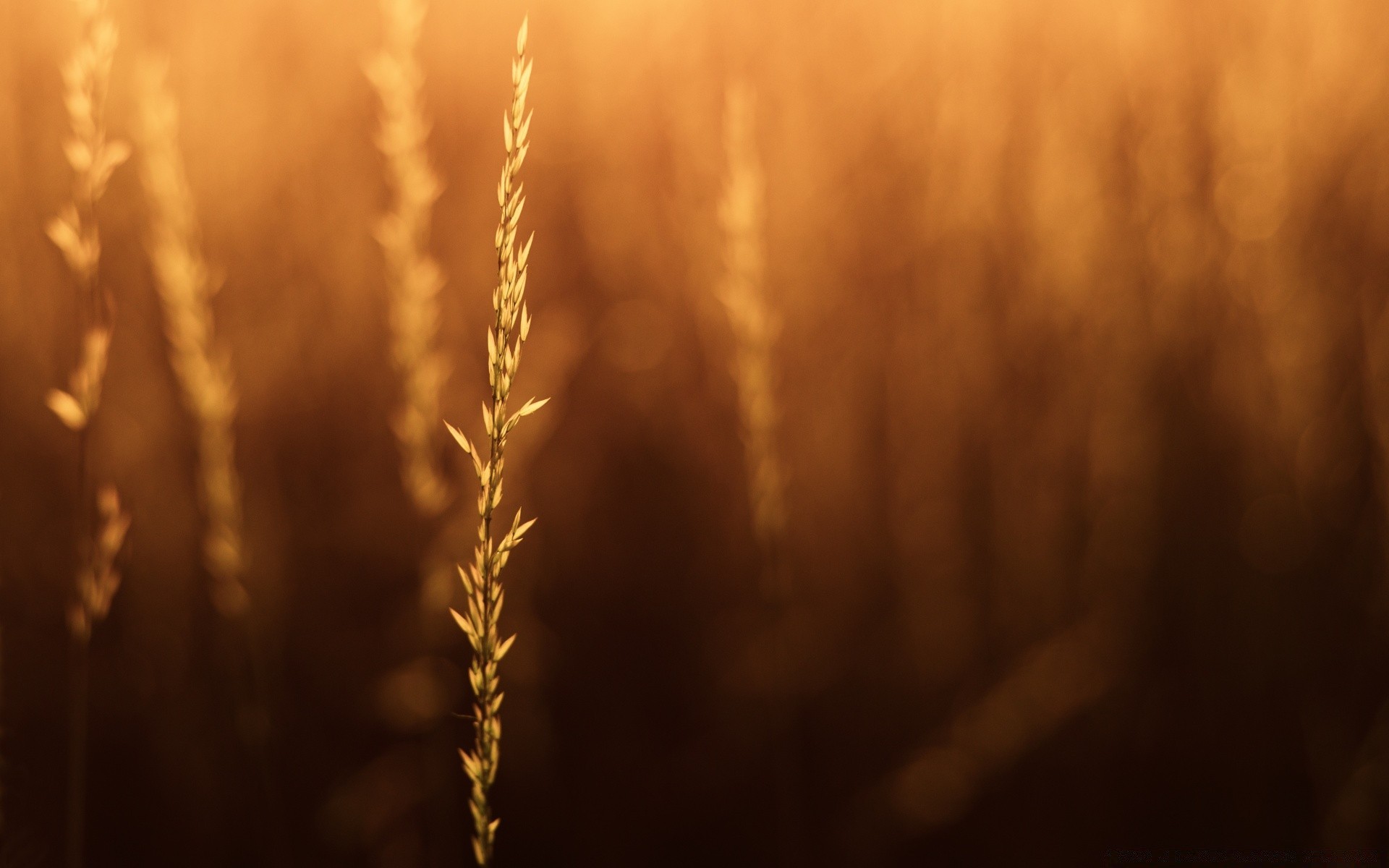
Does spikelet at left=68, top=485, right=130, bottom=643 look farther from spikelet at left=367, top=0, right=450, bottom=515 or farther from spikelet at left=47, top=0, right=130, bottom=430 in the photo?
spikelet at left=367, top=0, right=450, bottom=515

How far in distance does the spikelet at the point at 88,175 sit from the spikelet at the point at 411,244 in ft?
0.74

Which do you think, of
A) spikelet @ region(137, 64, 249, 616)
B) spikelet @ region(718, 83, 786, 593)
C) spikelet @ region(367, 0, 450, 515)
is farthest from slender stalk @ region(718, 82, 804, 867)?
spikelet @ region(137, 64, 249, 616)

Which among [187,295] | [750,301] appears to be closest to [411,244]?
[187,295]

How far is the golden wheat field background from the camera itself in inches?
48.3

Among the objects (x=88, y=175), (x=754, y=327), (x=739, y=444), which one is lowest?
(x=739, y=444)

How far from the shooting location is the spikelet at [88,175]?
0.64 metres

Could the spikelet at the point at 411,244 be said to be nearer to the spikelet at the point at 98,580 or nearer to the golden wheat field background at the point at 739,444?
the golden wheat field background at the point at 739,444

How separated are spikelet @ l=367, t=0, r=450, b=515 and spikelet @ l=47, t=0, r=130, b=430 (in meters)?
0.23

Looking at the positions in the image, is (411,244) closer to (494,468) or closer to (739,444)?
(494,468)

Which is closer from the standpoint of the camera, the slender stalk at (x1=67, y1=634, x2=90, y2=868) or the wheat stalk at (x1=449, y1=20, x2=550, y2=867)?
the wheat stalk at (x1=449, y1=20, x2=550, y2=867)

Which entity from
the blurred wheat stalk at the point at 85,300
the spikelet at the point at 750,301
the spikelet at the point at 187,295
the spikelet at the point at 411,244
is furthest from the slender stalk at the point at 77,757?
the spikelet at the point at 750,301

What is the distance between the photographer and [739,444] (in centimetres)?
188

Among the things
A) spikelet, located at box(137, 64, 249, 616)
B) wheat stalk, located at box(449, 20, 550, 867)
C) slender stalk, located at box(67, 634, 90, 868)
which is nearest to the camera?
wheat stalk, located at box(449, 20, 550, 867)

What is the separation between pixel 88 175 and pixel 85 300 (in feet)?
0.31
